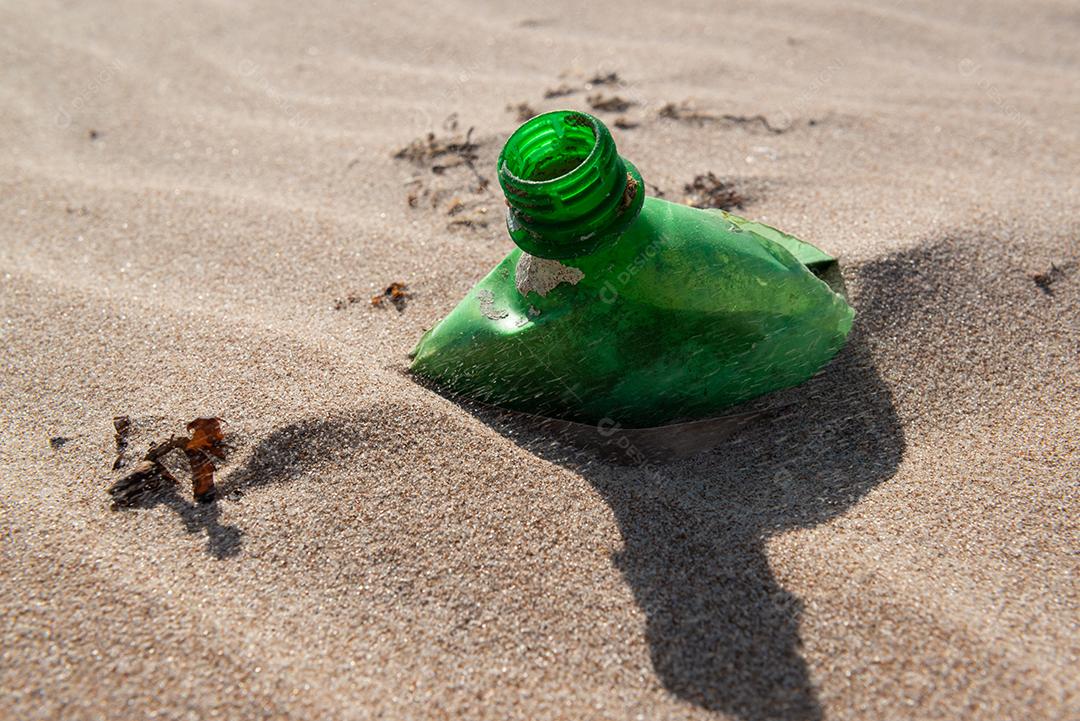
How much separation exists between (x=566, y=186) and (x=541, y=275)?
0.76ft

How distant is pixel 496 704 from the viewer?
105 cm

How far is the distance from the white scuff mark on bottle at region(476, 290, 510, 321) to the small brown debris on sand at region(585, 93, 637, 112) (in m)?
1.30

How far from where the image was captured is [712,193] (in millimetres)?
2111

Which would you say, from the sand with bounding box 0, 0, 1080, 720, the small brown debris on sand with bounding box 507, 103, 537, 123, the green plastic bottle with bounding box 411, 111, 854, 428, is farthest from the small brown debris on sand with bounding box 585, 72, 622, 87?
the green plastic bottle with bounding box 411, 111, 854, 428

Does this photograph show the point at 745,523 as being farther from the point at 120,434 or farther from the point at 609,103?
the point at 609,103

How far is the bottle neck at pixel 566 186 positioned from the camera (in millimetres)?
1156

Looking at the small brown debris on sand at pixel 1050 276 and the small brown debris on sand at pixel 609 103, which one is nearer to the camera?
the small brown debris on sand at pixel 1050 276

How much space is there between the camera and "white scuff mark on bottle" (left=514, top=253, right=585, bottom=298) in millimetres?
1324

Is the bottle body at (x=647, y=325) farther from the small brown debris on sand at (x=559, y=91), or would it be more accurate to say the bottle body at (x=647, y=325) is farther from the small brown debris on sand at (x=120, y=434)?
the small brown debris on sand at (x=559, y=91)

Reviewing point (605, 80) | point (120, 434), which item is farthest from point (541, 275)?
point (605, 80)

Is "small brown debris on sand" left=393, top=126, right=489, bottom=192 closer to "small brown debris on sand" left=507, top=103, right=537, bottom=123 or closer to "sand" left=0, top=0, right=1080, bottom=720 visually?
"sand" left=0, top=0, right=1080, bottom=720

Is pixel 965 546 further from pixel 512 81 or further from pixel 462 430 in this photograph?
pixel 512 81

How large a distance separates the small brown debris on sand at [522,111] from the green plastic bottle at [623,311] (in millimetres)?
1165

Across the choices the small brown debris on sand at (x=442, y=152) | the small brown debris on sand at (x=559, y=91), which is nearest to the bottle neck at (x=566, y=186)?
the small brown debris on sand at (x=442, y=152)
